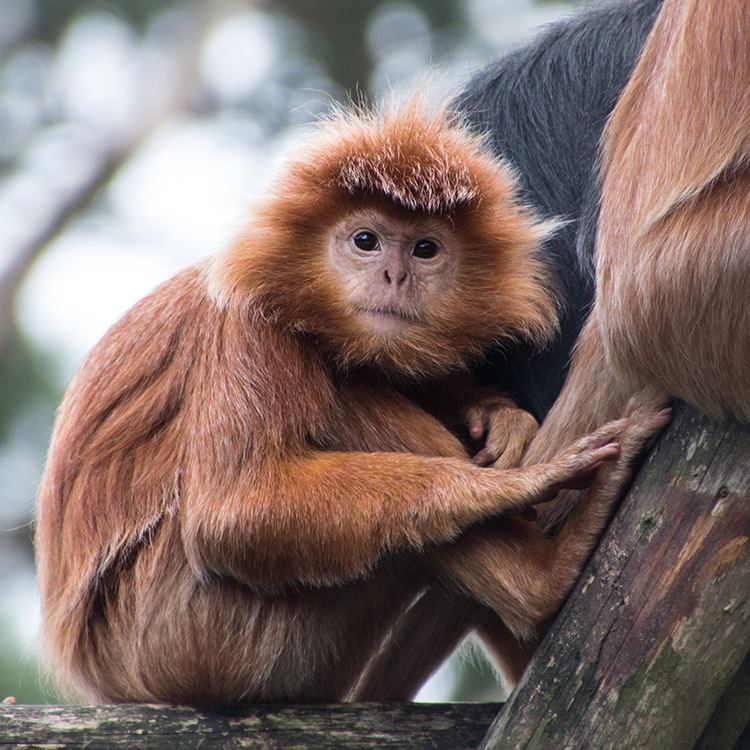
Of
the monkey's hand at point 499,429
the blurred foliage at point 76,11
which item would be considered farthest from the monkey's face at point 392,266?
the blurred foliage at point 76,11

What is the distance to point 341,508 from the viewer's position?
214cm

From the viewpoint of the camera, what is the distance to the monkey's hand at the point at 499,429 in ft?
7.72

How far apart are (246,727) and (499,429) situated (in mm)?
914

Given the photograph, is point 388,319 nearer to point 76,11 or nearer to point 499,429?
point 499,429

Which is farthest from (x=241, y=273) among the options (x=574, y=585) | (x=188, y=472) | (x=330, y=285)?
(x=574, y=585)

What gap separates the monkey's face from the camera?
2430 mm

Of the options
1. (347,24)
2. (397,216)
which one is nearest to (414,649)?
(397,216)

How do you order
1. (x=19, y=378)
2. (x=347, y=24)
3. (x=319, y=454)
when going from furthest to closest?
(x=347, y=24) → (x=19, y=378) → (x=319, y=454)

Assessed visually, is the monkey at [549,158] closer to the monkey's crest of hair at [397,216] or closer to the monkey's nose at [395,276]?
the monkey's crest of hair at [397,216]

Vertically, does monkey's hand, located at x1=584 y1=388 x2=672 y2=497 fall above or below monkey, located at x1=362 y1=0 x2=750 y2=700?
below

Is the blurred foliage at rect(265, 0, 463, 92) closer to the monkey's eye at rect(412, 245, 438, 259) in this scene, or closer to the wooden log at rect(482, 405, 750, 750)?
the monkey's eye at rect(412, 245, 438, 259)

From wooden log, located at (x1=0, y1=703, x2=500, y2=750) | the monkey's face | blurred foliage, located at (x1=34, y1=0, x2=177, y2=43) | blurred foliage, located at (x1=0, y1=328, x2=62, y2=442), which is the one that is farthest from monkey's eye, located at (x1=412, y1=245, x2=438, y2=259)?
blurred foliage, located at (x1=34, y1=0, x2=177, y2=43)

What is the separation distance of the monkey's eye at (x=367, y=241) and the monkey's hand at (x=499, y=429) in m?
0.48

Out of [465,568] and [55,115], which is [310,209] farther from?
[55,115]
